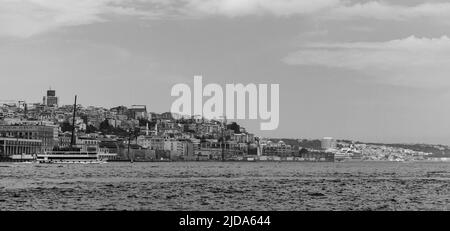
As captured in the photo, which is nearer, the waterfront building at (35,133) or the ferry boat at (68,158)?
the ferry boat at (68,158)

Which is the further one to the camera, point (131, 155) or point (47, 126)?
point (131, 155)

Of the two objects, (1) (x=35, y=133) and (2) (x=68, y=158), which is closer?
(2) (x=68, y=158)

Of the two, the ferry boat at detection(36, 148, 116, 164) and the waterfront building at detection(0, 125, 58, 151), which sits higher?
the waterfront building at detection(0, 125, 58, 151)

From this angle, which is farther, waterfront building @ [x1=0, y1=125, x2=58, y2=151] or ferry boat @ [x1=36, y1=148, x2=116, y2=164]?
waterfront building @ [x1=0, y1=125, x2=58, y2=151]

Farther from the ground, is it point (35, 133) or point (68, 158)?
point (35, 133)

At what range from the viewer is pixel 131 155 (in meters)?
193

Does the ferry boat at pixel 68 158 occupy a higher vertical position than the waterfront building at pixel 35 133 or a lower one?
lower
